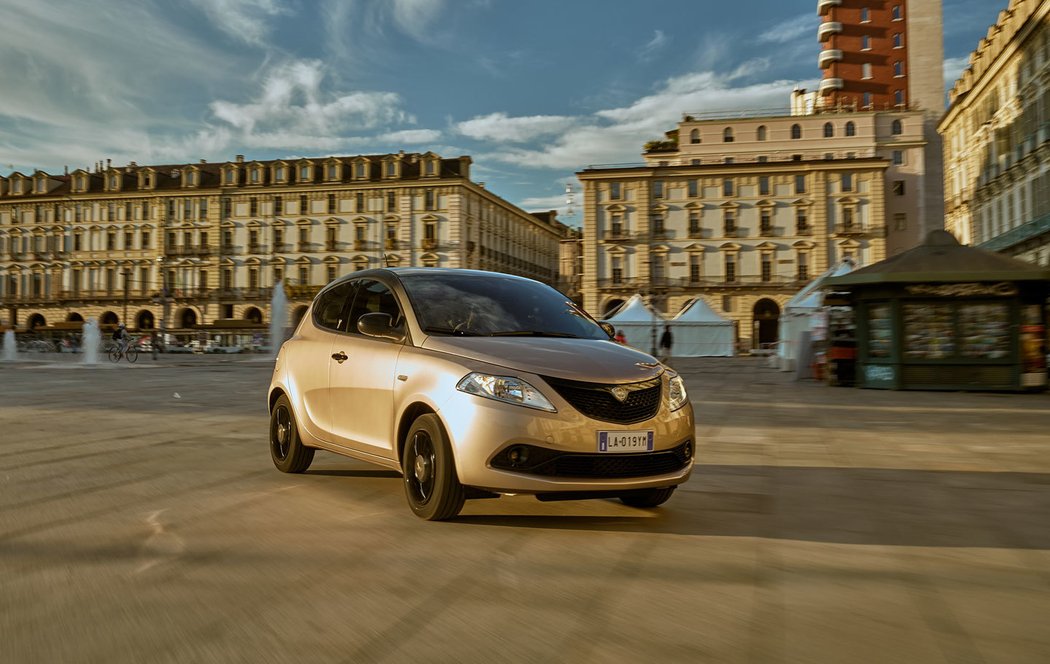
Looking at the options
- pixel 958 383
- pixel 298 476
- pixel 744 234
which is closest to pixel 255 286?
pixel 744 234

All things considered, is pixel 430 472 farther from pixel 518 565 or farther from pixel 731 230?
pixel 731 230

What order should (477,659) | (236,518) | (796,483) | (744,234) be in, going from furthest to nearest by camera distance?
(744,234) → (796,483) → (236,518) → (477,659)

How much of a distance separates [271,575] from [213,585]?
270 millimetres

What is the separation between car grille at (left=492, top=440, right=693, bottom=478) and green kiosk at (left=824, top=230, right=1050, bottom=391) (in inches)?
563

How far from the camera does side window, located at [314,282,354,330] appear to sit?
663cm

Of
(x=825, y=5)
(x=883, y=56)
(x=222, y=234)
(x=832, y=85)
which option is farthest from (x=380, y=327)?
(x=825, y=5)

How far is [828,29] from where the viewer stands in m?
78.3

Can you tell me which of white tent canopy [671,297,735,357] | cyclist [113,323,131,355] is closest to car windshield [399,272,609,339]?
cyclist [113,323,131,355]

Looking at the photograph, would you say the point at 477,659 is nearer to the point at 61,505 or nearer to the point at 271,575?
the point at 271,575

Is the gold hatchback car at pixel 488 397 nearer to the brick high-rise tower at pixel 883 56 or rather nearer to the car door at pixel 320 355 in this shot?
the car door at pixel 320 355

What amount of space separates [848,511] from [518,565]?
259 cm

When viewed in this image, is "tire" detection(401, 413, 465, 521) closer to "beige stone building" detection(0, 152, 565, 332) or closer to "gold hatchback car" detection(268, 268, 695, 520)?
"gold hatchback car" detection(268, 268, 695, 520)

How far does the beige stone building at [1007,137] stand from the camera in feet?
119

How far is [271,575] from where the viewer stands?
407 centimetres
